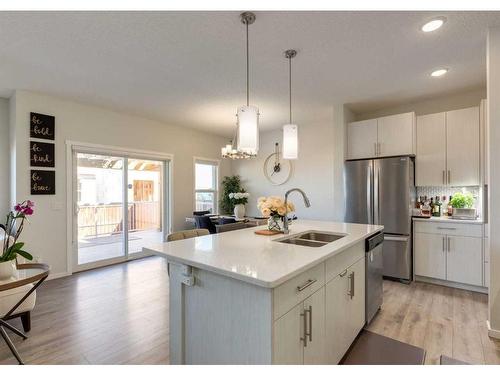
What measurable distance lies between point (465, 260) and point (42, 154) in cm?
560

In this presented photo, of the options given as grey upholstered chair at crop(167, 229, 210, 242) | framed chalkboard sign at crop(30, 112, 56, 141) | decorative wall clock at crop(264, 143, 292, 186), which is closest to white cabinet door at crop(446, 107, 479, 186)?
decorative wall clock at crop(264, 143, 292, 186)

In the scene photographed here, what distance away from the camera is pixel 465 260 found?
10.6ft

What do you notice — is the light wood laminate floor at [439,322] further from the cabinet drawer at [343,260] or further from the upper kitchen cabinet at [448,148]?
the upper kitchen cabinet at [448,148]

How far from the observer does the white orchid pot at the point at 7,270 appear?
6.41ft

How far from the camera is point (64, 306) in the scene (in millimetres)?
2826

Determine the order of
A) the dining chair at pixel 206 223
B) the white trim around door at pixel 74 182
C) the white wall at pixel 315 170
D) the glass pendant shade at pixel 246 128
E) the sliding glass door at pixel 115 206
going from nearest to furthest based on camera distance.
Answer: the glass pendant shade at pixel 246 128 → the white trim around door at pixel 74 182 → the sliding glass door at pixel 115 206 → the dining chair at pixel 206 223 → the white wall at pixel 315 170

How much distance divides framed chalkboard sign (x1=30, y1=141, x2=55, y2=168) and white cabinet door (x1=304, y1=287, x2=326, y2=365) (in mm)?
3907

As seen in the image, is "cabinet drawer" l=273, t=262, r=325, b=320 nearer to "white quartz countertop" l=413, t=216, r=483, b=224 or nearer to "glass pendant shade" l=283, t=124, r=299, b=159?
"glass pendant shade" l=283, t=124, r=299, b=159

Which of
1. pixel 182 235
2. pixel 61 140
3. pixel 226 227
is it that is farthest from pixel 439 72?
pixel 61 140

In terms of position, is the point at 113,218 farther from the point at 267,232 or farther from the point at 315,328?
the point at 315,328

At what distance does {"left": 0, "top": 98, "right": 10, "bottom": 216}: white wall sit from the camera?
3.66m

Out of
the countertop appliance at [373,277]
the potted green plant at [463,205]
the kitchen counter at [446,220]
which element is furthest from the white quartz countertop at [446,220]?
the countertop appliance at [373,277]

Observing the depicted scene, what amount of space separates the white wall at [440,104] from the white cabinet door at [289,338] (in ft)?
12.6
